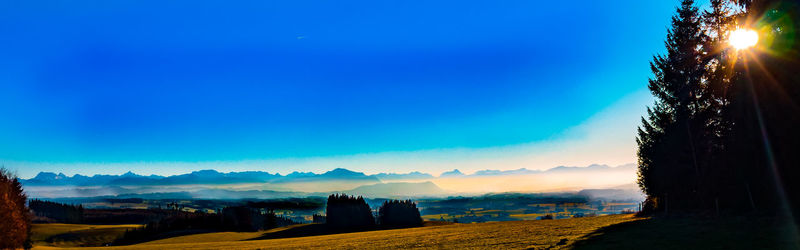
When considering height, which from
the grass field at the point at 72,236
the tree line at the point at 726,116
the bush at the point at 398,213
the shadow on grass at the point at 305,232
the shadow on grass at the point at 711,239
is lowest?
the grass field at the point at 72,236

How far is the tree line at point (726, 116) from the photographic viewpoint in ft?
80.5

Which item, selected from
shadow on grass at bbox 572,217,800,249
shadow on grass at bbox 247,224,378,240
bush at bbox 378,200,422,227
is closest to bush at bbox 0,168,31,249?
shadow on grass at bbox 247,224,378,240

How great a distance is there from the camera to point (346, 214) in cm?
6938

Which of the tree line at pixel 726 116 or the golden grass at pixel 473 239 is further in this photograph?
the tree line at pixel 726 116

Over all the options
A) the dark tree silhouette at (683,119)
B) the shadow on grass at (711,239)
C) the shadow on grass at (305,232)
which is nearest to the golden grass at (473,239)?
the shadow on grass at (711,239)

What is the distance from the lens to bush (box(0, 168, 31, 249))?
3094cm

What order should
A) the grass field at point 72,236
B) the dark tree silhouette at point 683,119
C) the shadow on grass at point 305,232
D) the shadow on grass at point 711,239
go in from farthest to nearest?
the grass field at point 72,236, the shadow on grass at point 305,232, the dark tree silhouette at point 683,119, the shadow on grass at point 711,239

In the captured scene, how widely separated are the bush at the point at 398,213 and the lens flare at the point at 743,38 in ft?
173

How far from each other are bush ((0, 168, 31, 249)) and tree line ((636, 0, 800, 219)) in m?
53.8

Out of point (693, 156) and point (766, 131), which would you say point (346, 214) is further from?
point (766, 131)

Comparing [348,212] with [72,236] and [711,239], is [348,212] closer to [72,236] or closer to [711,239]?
[72,236]

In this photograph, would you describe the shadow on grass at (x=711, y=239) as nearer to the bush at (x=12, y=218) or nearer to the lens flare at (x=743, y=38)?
the lens flare at (x=743, y=38)

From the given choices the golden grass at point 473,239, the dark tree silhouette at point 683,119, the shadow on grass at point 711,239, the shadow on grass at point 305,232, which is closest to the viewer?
the shadow on grass at point 711,239

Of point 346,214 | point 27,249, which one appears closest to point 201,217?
point 346,214
